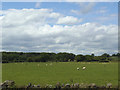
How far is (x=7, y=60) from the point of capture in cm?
9969

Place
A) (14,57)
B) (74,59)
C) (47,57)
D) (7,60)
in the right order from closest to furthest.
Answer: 1. (7,60)
2. (14,57)
3. (47,57)
4. (74,59)

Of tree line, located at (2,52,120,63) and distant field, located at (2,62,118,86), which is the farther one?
tree line, located at (2,52,120,63)

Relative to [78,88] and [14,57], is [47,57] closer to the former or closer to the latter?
[14,57]

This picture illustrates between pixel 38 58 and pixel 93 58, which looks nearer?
pixel 38 58

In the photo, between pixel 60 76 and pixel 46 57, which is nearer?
pixel 60 76

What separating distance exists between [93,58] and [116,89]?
383ft

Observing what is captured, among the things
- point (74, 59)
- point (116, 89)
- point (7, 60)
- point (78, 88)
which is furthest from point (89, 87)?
point (74, 59)

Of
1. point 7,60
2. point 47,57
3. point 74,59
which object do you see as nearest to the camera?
point 7,60

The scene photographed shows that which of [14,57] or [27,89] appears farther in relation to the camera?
[14,57]

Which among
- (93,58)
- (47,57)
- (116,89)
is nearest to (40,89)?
(116,89)

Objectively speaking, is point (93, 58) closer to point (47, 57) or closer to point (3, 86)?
point (47, 57)

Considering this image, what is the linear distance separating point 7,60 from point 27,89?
90.7 m

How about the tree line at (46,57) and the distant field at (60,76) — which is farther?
the tree line at (46,57)

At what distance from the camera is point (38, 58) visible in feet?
376
